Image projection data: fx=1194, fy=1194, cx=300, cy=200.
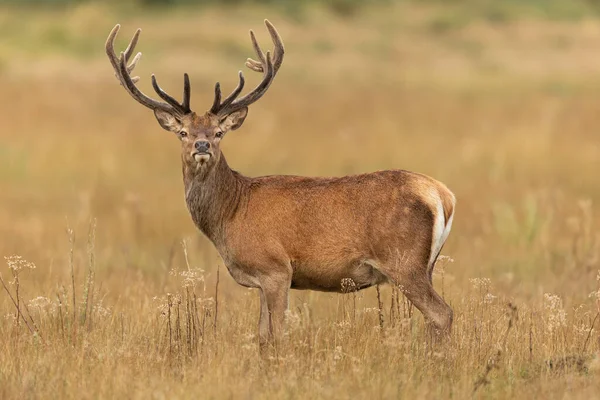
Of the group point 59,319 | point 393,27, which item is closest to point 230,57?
point 393,27

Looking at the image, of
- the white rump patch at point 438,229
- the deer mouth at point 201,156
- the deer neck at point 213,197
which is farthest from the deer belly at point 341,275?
the deer mouth at point 201,156

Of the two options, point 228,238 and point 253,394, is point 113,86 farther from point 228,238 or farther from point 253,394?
point 253,394

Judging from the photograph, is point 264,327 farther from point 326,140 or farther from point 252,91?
point 326,140

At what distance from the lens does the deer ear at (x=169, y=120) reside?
8.04m

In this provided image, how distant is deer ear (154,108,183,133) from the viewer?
8039 millimetres

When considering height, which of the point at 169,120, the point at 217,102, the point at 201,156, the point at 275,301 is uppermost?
the point at 217,102

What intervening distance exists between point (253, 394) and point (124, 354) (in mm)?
1136

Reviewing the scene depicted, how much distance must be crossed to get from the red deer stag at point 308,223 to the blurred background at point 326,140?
1.38 metres

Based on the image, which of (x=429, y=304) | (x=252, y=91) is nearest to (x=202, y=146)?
(x=252, y=91)

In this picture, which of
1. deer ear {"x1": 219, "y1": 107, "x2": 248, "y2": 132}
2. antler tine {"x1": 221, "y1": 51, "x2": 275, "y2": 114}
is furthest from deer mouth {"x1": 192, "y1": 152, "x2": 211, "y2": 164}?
antler tine {"x1": 221, "y1": 51, "x2": 275, "y2": 114}

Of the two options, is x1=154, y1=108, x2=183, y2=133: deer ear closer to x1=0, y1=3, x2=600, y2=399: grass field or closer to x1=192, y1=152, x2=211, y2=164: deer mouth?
x1=192, y1=152, x2=211, y2=164: deer mouth

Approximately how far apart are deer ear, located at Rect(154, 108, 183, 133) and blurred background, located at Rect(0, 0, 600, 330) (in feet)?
4.10

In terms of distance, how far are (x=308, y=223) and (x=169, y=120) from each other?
1.20 meters

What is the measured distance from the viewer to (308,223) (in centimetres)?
780
